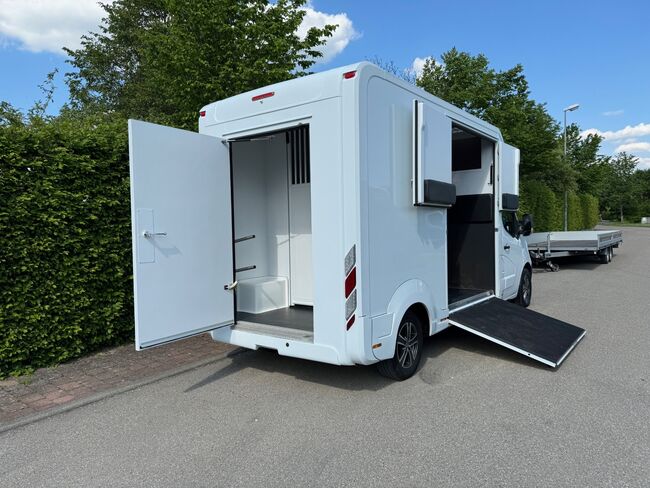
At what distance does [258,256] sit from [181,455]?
2824 mm

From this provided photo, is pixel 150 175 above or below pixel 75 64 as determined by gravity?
below

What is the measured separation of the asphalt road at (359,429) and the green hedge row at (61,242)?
4.27ft

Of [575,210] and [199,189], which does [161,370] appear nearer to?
[199,189]

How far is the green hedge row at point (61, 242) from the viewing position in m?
4.69

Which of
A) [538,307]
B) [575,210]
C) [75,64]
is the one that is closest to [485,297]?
[538,307]

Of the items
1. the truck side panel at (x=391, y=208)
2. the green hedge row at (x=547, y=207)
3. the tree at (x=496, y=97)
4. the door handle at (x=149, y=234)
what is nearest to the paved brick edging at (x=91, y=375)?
the door handle at (x=149, y=234)

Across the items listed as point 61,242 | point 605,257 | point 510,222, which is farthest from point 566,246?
point 61,242

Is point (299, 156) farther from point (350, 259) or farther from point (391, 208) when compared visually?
point (350, 259)

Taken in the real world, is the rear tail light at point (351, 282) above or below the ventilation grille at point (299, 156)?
below

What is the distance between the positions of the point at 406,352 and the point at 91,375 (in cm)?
337

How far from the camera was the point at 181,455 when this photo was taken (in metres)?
3.31

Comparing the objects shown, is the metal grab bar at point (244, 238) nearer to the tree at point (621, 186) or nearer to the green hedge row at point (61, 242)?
the green hedge row at point (61, 242)

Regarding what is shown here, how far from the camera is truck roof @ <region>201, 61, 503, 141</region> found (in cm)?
384

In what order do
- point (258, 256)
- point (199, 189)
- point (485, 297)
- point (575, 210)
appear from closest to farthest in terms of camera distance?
point (199, 189)
point (258, 256)
point (485, 297)
point (575, 210)
